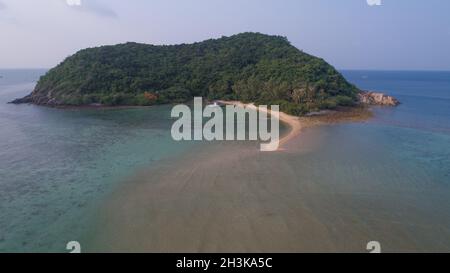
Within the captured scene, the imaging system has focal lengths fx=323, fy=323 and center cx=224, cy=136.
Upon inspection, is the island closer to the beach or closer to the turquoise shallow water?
the beach

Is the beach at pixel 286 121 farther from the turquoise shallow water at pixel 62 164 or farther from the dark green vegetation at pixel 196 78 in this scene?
the turquoise shallow water at pixel 62 164

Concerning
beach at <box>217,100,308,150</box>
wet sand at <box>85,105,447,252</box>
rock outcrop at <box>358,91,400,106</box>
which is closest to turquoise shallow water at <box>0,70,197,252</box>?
wet sand at <box>85,105,447,252</box>

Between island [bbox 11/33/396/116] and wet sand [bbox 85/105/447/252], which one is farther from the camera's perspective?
island [bbox 11/33/396/116]

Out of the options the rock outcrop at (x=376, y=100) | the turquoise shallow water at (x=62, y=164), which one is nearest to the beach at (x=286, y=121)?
the turquoise shallow water at (x=62, y=164)

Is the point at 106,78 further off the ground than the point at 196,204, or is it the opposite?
the point at 106,78
